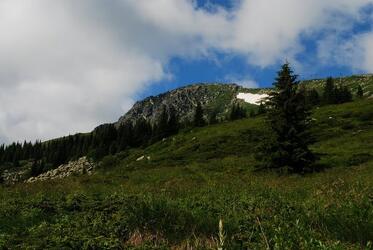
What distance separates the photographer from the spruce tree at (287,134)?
38125mm

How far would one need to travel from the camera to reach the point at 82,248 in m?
6.12

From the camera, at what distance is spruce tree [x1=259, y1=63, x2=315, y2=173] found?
3812cm

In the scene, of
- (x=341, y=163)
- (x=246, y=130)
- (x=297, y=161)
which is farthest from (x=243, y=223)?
(x=246, y=130)

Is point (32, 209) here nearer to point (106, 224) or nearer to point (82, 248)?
point (106, 224)

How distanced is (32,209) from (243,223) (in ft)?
14.0

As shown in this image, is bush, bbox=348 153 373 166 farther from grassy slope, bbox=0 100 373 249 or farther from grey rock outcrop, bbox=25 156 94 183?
grey rock outcrop, bbox=25 156 94 183

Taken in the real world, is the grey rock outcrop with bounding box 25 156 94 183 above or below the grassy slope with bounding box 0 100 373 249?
above

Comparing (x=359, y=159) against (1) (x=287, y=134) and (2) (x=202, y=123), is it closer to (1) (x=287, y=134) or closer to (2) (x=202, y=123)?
(1) (x=287, y=134)

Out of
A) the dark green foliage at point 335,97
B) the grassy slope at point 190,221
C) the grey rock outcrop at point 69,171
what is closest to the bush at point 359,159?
the grassy slope at point 190,221

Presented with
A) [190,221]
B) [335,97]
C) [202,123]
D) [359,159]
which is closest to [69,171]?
[202,123]

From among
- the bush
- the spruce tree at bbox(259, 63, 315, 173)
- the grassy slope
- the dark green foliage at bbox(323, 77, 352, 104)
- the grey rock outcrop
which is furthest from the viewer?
the dark green foliage at bbox(323, 77, 352, 104)

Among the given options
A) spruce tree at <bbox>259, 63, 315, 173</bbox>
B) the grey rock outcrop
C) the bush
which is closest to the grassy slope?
spruce tree at <bbox>259, 63, 315, 173</bbox>

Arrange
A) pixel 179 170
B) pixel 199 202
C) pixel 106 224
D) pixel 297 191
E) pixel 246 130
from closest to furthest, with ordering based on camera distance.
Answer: pixel 106 224
pixel 199 202
pixel 297 191
pixel 179 170
pixel 246 130

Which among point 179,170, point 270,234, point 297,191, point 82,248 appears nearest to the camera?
point 82,248
